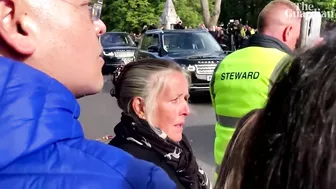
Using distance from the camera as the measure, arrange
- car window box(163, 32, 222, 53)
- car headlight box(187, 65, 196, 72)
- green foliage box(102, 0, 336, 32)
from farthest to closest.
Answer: green foliage box(102, 0, 336, 32), car window box(163, 32, 222, 53), car headlight box(187, 65, 196, 72)

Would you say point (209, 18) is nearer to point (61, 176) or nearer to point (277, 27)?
point (277, 27)

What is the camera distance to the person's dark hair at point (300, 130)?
1015 mm

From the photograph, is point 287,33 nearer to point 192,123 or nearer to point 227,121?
point 227,121

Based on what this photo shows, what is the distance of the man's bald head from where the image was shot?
4.14m

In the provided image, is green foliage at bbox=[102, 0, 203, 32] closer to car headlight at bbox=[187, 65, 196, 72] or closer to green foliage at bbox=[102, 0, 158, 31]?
green foliage at bbox=[102, 0, 158, 31]

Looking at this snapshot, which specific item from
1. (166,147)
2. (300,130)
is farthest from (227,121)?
(300,130)

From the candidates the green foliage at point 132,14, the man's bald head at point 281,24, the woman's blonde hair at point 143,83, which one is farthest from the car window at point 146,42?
the green foliage at point 132,14

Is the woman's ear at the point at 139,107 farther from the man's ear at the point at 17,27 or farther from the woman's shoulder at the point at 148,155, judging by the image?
the man's ear at the point at 17,27

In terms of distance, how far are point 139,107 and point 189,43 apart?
11719 millimetres

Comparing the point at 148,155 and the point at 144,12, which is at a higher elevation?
the point at 148,155

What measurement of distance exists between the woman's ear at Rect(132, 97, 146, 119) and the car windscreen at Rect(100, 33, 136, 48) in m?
20.8

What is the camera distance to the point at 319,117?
1028mm

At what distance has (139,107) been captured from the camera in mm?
2900

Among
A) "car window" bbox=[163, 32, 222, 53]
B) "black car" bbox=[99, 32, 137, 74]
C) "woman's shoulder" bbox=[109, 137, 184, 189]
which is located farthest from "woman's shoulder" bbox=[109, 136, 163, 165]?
"black car" bbox=[99, 32, 137, 74]
